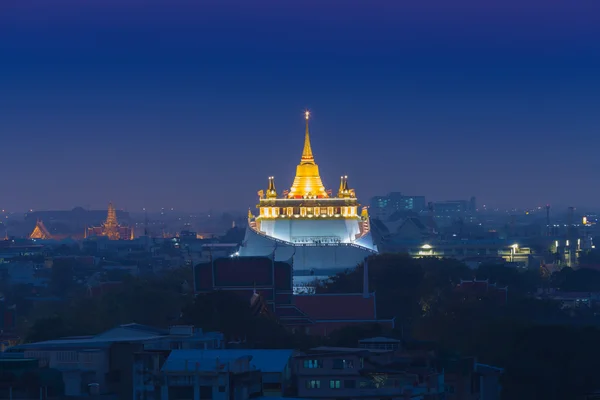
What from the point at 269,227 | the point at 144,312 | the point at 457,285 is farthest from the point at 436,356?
the point at 269,227

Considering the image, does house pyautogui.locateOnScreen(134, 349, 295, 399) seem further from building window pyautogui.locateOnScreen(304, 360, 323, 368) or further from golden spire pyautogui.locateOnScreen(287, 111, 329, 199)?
golden spire pyautogui.locateOnScreen(287, 111, 329, 199)

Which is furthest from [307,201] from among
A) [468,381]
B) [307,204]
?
[468,381]

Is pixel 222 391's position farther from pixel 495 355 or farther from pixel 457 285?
pixel 457 285

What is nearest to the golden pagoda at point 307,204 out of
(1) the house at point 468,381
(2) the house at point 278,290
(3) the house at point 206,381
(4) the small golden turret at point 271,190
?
(4) the small golden turret at point 271,190

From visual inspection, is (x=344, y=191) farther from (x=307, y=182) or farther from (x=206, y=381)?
(x=206, y=381)

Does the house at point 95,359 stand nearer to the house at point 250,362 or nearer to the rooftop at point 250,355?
the house at point 250,362

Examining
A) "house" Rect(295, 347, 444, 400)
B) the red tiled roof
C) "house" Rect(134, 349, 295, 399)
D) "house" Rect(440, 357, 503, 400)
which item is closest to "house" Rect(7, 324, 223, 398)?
"house" Rect(134, 349, 295, 399)

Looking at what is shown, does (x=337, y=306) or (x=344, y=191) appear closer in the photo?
(x=337, y=306)

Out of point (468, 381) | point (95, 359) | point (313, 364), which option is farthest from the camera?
point (468, 381)
